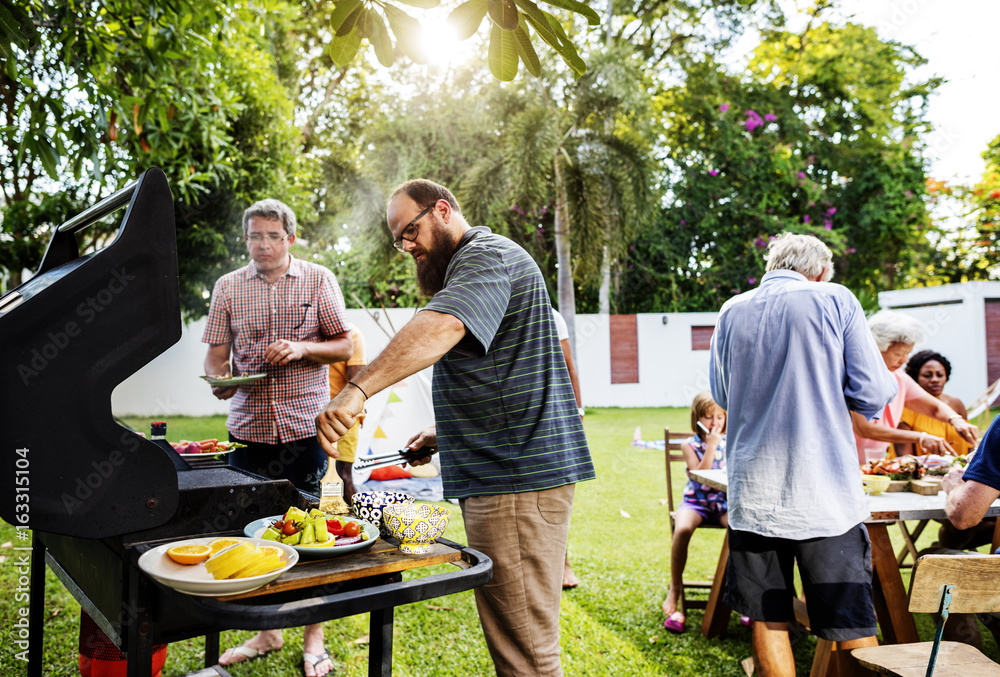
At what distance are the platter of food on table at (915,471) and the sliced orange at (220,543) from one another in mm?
3206

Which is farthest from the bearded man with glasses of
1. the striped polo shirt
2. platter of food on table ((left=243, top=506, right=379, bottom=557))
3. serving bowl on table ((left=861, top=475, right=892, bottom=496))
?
serving bowl on table ((left=861, top=475, right=892, bottom=496))

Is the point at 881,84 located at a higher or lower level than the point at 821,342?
higher

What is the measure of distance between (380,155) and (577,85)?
5.21 m

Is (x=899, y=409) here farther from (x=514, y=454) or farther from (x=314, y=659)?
(x=314, y=659)

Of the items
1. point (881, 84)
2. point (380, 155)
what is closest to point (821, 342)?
point (380, 155)

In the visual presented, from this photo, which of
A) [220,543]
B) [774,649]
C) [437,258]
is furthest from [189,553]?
[774,649]

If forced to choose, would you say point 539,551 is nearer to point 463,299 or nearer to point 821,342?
point 463,299

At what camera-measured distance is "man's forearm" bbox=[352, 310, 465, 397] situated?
1597mm

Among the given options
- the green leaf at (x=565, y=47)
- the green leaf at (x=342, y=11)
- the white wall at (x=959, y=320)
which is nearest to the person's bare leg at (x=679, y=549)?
the green leaf at (x=565, y=47)

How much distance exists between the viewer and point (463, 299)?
5.64 feet

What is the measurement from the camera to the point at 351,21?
1526 mm

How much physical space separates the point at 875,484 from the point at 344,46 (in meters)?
3.09

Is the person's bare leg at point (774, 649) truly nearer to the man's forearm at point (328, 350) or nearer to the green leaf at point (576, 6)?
the man's forearm at point (328, 350)

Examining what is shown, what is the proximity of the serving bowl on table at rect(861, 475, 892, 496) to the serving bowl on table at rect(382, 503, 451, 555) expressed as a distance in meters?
2.51
